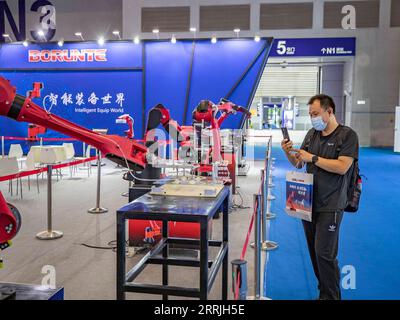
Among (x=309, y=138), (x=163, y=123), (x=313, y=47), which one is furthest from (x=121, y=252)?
(x=313, y=47)

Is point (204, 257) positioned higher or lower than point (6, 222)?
lower

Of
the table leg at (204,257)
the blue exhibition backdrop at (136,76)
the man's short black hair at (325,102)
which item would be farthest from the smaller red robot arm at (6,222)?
the blue exhibition backdrop at (136,76)

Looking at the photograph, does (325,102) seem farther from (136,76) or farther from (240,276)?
(136,76)

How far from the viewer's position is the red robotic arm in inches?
70.6

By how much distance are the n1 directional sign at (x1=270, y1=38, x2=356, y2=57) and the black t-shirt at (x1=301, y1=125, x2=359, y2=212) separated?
609 inches

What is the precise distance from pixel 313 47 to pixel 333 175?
1573cm

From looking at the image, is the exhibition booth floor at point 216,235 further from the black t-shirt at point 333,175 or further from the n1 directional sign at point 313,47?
the n1 directional sign at point 313,47

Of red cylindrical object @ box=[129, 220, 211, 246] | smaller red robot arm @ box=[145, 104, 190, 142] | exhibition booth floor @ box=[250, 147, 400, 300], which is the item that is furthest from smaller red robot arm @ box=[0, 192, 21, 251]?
red cylindrical object @ box=[129, 220, 211, 246]

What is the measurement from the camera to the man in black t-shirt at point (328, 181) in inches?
117

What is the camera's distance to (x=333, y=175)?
3.04 metres

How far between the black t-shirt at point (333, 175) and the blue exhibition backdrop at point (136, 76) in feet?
30.4

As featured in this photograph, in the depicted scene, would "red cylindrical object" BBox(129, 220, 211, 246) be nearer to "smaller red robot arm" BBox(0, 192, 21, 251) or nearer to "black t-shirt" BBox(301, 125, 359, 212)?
"black t-shirt" BBox(301, 125, 359, 212)

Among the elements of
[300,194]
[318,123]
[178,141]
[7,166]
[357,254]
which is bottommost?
[357,254]
